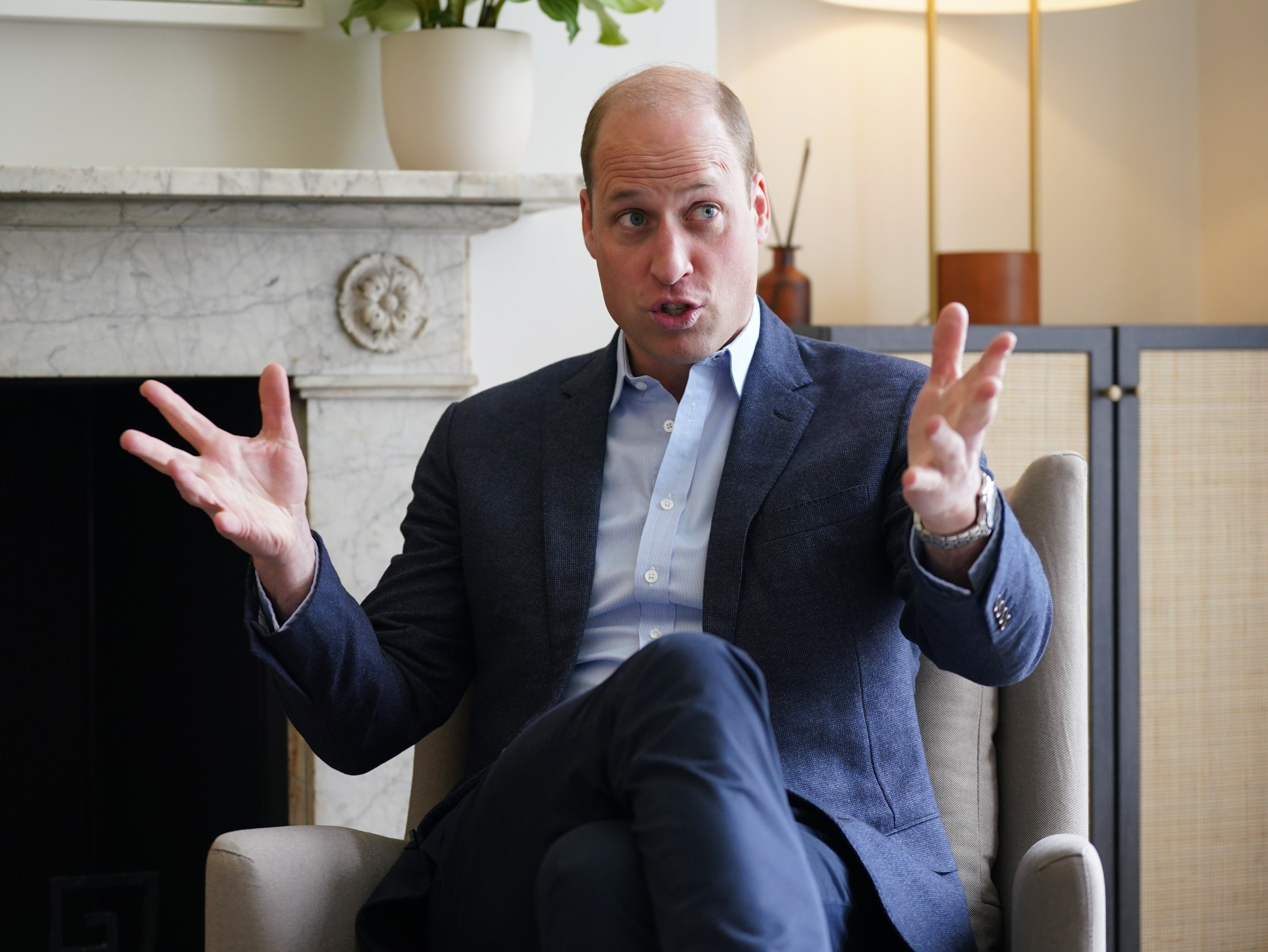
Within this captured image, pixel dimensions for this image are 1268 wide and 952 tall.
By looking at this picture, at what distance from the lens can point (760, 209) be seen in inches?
57.9

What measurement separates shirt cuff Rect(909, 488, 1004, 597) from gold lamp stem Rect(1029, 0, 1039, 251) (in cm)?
130

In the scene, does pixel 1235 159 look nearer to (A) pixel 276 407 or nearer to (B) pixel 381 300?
(B) pixel 381 300

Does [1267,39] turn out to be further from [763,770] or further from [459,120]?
[763,770]

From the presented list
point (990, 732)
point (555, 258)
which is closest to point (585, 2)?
point (555, 258)

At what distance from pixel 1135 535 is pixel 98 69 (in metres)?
1.75

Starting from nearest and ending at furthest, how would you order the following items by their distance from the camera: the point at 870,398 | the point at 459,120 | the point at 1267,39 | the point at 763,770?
the point at 763,770
the point at 870,398
the point at 459,120
the point at 1267,39

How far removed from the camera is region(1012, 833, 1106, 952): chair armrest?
108cm

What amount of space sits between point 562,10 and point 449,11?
0.52 ft

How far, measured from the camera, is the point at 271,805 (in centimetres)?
202

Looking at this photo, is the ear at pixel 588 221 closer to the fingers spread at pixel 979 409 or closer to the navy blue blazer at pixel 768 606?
the navy blue blazer at pixel 768 606

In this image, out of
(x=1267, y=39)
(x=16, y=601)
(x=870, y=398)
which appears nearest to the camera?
(x=870, y=398)

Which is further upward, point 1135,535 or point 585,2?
point 585,2

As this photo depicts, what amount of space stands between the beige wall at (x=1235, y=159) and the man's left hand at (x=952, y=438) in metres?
1.70

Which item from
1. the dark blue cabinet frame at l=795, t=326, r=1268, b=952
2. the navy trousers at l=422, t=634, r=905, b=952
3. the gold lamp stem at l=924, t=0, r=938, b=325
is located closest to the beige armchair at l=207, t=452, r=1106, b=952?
the navy trousers at l=422, t=634, r=905, b=952
